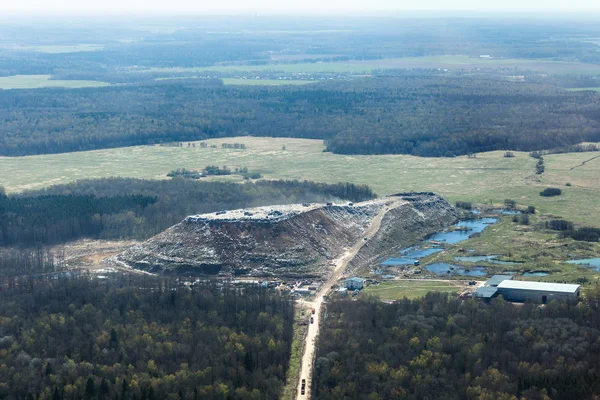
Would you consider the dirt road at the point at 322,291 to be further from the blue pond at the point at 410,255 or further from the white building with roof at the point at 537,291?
the white building with roof at the point at 537,291

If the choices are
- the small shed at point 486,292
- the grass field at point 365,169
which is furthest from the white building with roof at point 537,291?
the grass field at point 365,169

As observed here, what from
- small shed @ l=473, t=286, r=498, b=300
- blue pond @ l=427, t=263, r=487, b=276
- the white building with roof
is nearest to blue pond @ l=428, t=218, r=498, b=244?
blue pond @ l=427, t=263, r=487, b=276

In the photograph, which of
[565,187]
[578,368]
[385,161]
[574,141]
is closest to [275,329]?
[578,368]

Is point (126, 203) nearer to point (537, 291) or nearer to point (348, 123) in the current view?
point (537, 291)

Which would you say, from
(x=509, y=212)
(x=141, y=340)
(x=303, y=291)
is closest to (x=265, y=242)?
(x=303, y=291)

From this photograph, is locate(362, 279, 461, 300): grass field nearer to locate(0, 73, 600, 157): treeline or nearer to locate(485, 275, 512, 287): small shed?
locate(485, 275, 512, 287): small shed

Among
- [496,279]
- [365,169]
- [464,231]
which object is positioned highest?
[496,279]
